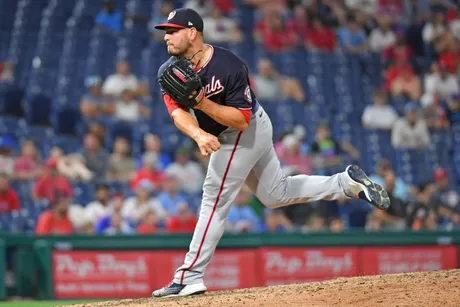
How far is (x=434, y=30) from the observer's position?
Result: 1538cm

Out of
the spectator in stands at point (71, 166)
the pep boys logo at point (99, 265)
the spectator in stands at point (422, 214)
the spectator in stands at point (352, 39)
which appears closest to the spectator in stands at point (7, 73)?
the spectator in stands at point (71, 166)

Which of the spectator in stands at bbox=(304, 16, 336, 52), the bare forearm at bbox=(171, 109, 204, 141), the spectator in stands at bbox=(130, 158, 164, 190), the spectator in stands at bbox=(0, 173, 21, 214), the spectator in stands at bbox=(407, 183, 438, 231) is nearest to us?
the bare forearm at bbox=(171, 109, 204, 141)

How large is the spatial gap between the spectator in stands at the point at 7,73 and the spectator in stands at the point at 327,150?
Result: 432 centimetres

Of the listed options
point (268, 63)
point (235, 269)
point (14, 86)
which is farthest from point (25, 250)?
point (268, 63)

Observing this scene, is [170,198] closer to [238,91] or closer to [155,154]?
[155,154]

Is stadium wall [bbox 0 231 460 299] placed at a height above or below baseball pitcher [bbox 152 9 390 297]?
below

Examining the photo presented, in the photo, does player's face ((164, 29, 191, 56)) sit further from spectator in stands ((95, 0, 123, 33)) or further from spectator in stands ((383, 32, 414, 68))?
spectator in stands ((383, 32, 414, 68))

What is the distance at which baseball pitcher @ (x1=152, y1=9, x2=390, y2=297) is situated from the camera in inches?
227

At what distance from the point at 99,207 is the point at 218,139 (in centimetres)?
482

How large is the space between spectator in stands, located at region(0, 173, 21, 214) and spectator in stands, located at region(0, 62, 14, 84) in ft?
7.41

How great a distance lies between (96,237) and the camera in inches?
386

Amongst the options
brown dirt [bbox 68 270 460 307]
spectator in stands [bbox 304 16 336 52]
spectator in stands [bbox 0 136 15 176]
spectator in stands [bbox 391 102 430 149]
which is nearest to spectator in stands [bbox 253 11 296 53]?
spectator in stands [bbox 304 16 336 52]

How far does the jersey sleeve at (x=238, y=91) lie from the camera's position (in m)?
5.89

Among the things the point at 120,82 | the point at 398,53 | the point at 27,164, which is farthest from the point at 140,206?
the point at 398,53
